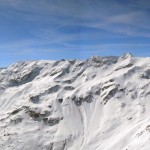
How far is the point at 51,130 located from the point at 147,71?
72566 millimetres

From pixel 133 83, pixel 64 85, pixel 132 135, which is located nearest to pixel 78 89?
pixel 64 85

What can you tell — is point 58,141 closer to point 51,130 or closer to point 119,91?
point 51,130

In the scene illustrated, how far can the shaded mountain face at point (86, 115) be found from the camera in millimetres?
124188

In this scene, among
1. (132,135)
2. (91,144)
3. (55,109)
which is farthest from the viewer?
(55,109)

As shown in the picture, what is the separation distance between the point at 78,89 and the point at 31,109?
3264cm

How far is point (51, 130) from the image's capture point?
13888 centimetres

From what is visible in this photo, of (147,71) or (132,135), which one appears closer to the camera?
(132,135)

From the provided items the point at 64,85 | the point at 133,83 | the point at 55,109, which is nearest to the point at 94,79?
the point at 64,85

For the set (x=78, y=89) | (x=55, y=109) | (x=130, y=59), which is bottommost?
(x=55, y=109)

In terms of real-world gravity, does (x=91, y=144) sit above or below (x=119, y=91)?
below

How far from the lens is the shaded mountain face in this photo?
407 feet

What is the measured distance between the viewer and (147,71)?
17675cm

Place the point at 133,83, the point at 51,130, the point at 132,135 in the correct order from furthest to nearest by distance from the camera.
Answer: the point at 133,83 → the point at 51,130 → the point at 132,135

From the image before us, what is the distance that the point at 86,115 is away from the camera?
14812 centimetres
